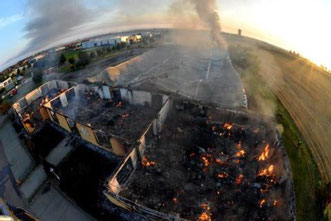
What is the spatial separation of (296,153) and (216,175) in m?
8.01

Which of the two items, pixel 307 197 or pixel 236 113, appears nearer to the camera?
pixel 307 197

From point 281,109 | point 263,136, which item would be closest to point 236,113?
point 263,136

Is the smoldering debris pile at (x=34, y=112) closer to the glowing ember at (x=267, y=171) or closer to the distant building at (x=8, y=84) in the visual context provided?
the distant building at (x=8, y=84)

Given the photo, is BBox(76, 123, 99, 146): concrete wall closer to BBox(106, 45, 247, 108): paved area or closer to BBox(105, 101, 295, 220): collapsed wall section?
BBox(105, 101, 295, 220): collapsed wall section

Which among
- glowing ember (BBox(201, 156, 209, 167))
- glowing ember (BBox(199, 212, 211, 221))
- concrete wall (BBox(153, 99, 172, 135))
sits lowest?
glowing ember (BBox(199, 212, 211, 221))

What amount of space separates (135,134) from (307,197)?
1500 centimetres

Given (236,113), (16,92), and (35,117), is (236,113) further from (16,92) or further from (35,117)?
(16,92)

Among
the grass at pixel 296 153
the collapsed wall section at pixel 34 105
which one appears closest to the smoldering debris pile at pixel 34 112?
the collapsed wall section at pixel 34 105

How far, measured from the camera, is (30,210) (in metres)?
15.1

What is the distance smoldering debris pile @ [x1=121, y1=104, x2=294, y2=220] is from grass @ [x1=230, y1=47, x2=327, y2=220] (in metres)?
2.08

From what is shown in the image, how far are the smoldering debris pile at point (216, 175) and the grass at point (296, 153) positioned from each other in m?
2.08

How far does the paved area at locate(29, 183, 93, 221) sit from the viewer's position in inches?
559

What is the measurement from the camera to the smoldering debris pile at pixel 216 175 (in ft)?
42.4

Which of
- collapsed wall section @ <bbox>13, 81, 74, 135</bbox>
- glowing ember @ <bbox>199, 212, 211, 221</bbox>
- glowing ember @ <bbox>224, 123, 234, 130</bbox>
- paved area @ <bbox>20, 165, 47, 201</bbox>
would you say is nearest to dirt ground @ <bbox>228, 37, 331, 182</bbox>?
glowing ember @ <bbox>224, 123, 234, 130</bbox>
